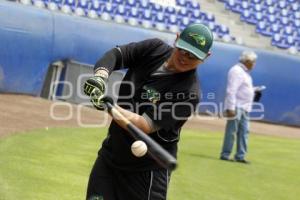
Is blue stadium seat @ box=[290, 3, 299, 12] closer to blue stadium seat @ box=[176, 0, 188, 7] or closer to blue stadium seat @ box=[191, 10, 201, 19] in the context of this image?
blue stadium seat @ box=[191, 10, 201, 19]

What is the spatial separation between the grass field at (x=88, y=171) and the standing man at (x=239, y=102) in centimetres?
40

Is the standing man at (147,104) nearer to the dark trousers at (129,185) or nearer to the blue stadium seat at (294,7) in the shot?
the dark trousers at (129,185)

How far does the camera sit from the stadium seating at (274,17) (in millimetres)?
25936

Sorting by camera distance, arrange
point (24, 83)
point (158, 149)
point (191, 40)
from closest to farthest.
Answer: point (158, 149) < point (191, 40) < point (24, 83)

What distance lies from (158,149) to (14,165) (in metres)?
5.92

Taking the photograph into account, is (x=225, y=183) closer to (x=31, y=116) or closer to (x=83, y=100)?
(x=31, y=116)

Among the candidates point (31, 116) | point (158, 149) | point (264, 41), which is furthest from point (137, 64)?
point (264, 41)

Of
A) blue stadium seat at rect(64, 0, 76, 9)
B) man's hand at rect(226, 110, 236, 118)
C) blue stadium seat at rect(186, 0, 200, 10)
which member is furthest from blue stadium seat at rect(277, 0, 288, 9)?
man's hand at rect(226, 110, 236, 118)

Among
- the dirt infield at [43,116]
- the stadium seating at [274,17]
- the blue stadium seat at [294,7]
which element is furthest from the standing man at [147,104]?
the blue stadium seat at [294,7]

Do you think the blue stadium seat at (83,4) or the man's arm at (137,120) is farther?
the blue stadium seat at (83,4)

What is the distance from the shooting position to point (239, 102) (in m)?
13.0

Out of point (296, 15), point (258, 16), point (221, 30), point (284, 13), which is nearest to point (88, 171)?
point (221, 30)

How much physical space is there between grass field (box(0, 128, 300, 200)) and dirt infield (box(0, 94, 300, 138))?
0.53 meters

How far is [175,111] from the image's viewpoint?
15.1 feet
